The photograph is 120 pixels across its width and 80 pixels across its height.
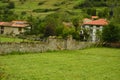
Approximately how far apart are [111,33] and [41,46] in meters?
25.4

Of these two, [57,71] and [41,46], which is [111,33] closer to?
[41,46]

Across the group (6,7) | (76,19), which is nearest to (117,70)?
(76,19)

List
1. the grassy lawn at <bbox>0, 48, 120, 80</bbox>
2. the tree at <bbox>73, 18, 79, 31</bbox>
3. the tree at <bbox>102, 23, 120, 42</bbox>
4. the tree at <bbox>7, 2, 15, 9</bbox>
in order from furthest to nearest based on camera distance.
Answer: the tree at <bbox>7, 2, 15, 9</bbox> → the tree at <bbox>73, 18, 79, 31</bbox> → the tree at <bbox>102, 23, 120, 42</bbox> → the grassy lawn at <bbox>0, 48, 120, 80</bbox>

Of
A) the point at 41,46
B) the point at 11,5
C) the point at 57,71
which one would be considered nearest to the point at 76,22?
the point at 41,46

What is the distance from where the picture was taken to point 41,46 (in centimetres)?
4659

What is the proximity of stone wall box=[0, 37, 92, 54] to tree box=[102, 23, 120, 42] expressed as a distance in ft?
38.3

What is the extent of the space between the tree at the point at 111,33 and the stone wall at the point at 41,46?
1167cm

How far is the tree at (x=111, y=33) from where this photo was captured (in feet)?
220

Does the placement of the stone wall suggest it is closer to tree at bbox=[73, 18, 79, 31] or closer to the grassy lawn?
the grassy lawn

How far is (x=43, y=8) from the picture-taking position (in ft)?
519

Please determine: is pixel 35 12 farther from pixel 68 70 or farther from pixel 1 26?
pixel 68 70

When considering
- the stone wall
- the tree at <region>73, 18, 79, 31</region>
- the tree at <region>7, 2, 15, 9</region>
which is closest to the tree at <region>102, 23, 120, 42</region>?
the stone wall

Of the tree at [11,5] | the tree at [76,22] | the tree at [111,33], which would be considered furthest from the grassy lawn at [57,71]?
the tree at [11,5]

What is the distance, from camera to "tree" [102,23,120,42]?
220 feet
